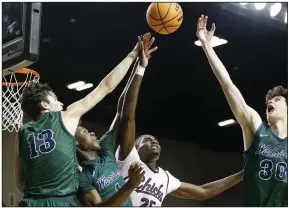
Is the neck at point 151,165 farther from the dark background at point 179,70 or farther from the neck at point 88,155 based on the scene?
the dark background at point 179,70

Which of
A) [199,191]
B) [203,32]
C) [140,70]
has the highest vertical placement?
[203,32]

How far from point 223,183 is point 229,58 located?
8.72ft

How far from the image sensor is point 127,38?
7074mm

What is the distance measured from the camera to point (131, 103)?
514cm

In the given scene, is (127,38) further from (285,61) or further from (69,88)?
(285,61)

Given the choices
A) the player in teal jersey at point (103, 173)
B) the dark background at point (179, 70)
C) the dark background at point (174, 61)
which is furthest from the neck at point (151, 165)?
the dark background at point (174, 61)

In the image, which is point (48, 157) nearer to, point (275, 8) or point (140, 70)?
point (140, 70)

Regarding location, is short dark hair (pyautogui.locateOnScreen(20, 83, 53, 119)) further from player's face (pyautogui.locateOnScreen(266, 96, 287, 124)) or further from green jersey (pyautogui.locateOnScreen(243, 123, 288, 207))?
player's face (pyautogui.locateOnScreen(266, 96, 287, 124))

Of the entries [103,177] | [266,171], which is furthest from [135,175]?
[266,171]

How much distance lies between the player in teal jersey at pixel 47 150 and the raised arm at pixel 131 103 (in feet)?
0.93

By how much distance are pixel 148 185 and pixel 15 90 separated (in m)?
1.35

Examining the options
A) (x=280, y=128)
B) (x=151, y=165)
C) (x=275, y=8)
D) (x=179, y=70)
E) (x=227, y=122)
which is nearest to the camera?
(x=280, y=128)

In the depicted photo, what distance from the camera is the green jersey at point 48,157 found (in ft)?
15.1

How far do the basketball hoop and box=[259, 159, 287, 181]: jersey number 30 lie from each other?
1830 millimetres
